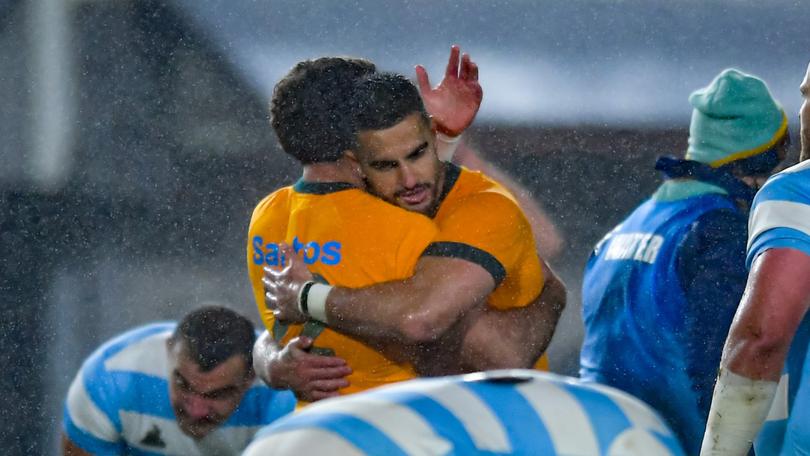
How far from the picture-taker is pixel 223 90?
18.4 ft

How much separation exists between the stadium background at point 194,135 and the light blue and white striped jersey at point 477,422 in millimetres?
3531

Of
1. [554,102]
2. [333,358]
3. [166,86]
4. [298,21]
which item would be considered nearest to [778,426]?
[333,358]

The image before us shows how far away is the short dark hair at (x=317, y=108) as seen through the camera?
6.77 ft

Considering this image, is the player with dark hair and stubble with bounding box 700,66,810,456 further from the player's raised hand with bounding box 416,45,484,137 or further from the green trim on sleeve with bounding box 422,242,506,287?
the player's raised hand with bounding box 416,45,484,137

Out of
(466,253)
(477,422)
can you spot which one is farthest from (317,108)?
(477,422)

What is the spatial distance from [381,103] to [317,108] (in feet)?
0.37

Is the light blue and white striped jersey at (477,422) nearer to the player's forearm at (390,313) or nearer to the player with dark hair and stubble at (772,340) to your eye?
the player with dark hair and stubble at (772,340)

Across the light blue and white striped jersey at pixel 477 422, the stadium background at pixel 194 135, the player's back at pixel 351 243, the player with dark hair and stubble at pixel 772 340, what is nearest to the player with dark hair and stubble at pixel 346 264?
the player's back at pixel 351 243

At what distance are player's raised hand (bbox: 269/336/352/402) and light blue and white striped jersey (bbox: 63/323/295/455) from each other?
0.77 m

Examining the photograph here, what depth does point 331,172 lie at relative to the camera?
207 centimetres

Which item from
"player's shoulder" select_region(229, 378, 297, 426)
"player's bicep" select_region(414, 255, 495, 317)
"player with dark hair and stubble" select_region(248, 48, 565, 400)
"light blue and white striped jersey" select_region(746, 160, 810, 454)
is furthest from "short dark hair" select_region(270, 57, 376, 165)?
"player's shoulder" select_region(229, 378, 297, 426)

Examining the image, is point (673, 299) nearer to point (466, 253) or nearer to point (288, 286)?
point (466, 253)

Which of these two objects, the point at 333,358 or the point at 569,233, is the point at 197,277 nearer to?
the point at 569,233

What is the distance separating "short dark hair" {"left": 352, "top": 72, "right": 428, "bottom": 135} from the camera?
2.11 meters
